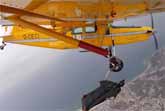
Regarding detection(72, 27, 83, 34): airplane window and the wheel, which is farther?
detection(72, 27, 83, 34): airplane window

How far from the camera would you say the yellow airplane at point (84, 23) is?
15.5 m

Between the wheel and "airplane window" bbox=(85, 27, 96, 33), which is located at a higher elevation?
"airplane window" bbox=(85, 27, 96, 33)

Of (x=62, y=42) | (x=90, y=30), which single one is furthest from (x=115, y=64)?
(x=62, y=42)

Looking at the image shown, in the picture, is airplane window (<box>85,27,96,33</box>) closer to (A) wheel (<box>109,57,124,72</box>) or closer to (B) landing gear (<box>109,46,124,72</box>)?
(B) landing gear (<box>109,46,124,72</box>)

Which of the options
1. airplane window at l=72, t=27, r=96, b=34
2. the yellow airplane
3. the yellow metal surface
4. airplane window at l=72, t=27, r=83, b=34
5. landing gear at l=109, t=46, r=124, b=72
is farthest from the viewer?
airplane window at l=72, t=27, r=83, b=34

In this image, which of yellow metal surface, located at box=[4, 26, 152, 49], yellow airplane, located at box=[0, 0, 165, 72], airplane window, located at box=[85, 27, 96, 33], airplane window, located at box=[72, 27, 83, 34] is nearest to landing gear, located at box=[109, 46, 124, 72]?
yellow airplane, located at box=[0, 0, 165, 72]

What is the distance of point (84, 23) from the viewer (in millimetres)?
19266

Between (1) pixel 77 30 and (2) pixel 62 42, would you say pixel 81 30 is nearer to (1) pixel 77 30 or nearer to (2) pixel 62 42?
(1) pixel 77 30

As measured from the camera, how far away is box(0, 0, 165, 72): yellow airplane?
1554cm

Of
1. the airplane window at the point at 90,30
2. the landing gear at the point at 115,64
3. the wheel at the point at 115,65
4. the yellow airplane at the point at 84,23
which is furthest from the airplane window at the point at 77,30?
the wheel at the point at 115,65

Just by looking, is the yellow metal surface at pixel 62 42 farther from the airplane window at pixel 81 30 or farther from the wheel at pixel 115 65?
the wheel at pixel 115 65

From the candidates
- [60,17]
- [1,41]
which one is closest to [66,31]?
[60,17]

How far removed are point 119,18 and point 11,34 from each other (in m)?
4.39

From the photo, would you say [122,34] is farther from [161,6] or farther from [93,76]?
[93,76]
